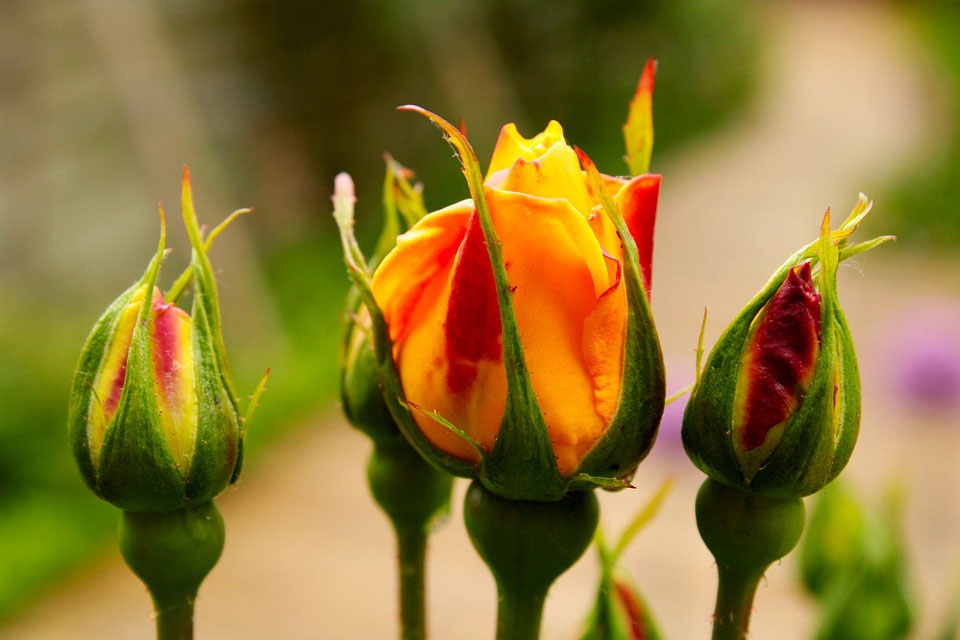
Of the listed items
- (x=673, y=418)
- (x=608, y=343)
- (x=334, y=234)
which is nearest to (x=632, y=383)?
(x=608, y=343)

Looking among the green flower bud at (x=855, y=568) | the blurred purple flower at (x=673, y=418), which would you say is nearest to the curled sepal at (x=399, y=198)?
the green flower bud at (x=855, y=568)

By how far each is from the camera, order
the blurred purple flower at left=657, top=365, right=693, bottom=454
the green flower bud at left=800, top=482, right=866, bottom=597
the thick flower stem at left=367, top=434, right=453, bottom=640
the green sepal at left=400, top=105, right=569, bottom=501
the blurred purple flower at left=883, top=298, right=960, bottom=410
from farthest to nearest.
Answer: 1. the blurred purple flower at left=883, top=298, right=960, bottom=410
2. the blurred purple flower at left=657, top=365, right=693, bottom=454
3. the green flower bud at left=800, top=482, right=866, bottom=597
4. the thick flower stem at left=367, top=434, right=453, bottom=640
5. the green sepal at left=400, top=105, right=569, bottom=501

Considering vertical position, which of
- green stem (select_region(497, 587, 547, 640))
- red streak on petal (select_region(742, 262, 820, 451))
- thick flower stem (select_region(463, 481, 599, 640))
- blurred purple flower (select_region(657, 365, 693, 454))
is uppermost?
red streak on petal (select_region(742, 262, 820, 451))

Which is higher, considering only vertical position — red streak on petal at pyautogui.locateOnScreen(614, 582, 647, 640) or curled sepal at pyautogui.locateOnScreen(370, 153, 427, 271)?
A: curled sepal at pyautogui.locateOnScreen(370, 153, 427, 271)

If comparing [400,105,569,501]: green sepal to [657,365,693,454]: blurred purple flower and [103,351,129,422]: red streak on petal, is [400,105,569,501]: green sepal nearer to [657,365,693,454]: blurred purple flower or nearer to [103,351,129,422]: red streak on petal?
[103,351,129,422]: red streak on petal

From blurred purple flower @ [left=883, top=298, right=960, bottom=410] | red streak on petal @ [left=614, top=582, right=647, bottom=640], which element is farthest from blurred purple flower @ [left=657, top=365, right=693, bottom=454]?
red streak on petal @ [left=614, top=582, right=647, bottom=640]

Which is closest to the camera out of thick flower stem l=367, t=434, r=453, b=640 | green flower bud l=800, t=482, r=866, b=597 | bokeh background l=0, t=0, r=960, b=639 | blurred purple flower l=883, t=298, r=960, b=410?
thick flower stem l=367, t=434, r=453, b=640

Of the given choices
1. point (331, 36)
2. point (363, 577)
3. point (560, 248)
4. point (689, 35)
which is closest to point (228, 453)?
point (560, 248)

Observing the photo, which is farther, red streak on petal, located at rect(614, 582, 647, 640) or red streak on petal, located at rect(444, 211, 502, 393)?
red streak on petal, located at rect(614, 582, 647, 640)
